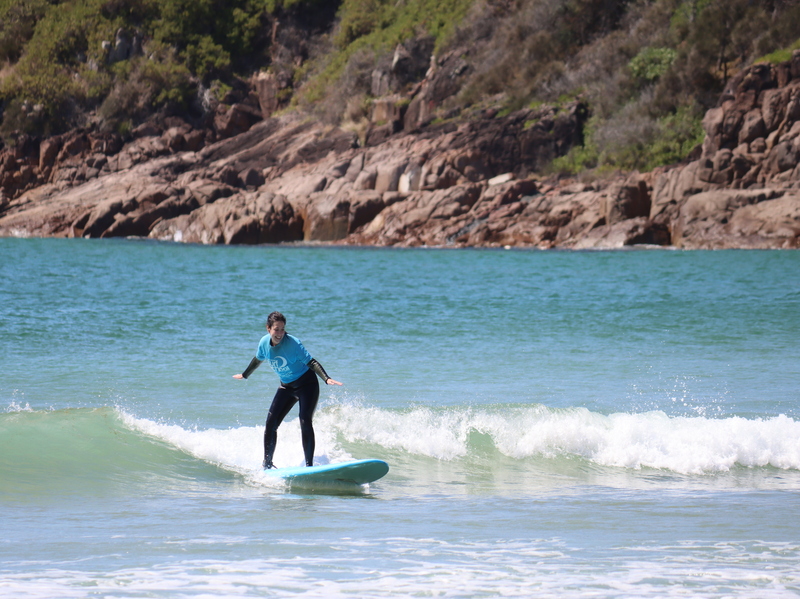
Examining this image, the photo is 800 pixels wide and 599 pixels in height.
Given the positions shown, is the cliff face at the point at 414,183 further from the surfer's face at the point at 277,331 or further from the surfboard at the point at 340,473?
the surfer's face at the point at 277,331

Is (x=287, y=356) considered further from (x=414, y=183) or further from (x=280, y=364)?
(x=414, y=183)

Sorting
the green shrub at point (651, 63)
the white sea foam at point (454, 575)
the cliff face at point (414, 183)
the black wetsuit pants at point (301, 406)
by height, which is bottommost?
the white sea foam at point (454, 575)

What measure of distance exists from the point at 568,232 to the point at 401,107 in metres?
19.4

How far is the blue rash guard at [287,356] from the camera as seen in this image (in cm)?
839

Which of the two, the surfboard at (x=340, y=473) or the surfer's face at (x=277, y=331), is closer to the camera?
the surfer's face at (x=277, y=331)

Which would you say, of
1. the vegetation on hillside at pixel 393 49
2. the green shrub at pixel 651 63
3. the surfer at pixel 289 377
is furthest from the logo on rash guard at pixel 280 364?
the green shrub at pixel 651 63

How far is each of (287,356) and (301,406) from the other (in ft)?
1.73

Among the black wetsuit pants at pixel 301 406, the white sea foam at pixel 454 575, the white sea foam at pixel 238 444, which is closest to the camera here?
the white sea foam at pixel 454 575

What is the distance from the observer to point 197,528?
6.99 m

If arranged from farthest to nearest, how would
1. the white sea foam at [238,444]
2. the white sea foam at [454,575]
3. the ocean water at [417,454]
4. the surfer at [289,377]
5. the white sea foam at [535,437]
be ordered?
the white sea foam at [535,437] → the white sea foam at [238,444] → the surfer at [289,377] → the ocean water at [417,454] → the white sea foam at [454,575]

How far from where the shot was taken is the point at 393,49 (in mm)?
68688

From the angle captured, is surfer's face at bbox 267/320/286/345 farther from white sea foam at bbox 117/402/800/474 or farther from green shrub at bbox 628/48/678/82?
green shrub at bbox 628/48/678/82

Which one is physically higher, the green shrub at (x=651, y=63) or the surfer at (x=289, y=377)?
the green shrub at (x=651, y=63)

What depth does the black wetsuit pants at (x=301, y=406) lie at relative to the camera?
862 cm
